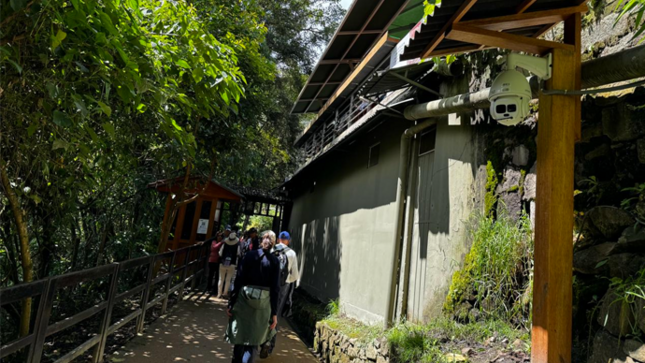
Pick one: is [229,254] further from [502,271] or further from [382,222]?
[502,271]

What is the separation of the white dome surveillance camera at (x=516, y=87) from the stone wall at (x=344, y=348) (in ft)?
10.2

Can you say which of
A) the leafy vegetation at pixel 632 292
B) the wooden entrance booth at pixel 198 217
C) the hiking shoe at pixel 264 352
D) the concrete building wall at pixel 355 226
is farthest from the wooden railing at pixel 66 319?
the wooden entrance booth at pixel 198 217

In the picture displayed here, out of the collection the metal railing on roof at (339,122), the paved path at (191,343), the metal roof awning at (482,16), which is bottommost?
the paved path at (191,343)

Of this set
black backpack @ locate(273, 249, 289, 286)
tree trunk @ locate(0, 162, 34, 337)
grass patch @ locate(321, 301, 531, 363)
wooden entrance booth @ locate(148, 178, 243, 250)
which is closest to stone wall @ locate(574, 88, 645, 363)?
grass patch @ locate(321, 301, 531, 363)

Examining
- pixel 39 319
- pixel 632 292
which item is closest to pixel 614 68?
pixel 632 292

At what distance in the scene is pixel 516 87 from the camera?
2.95 m

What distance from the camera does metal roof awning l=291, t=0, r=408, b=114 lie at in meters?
6.95

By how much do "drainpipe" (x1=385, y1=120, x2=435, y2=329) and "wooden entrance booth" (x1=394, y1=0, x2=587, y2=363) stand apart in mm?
2930

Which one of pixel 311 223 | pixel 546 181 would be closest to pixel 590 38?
pixel 546 181

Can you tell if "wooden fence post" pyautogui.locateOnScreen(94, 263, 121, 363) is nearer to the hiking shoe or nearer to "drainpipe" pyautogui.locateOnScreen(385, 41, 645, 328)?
the hiking shoe

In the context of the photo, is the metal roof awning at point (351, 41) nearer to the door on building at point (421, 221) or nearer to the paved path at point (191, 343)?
the door on building at point (421, 221)

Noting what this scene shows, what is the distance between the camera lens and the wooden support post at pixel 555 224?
2.57 m

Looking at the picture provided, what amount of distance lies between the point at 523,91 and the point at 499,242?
5.74 ft

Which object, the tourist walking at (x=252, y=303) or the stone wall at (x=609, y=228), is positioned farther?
the tourist walking at (x=252, y=303)
